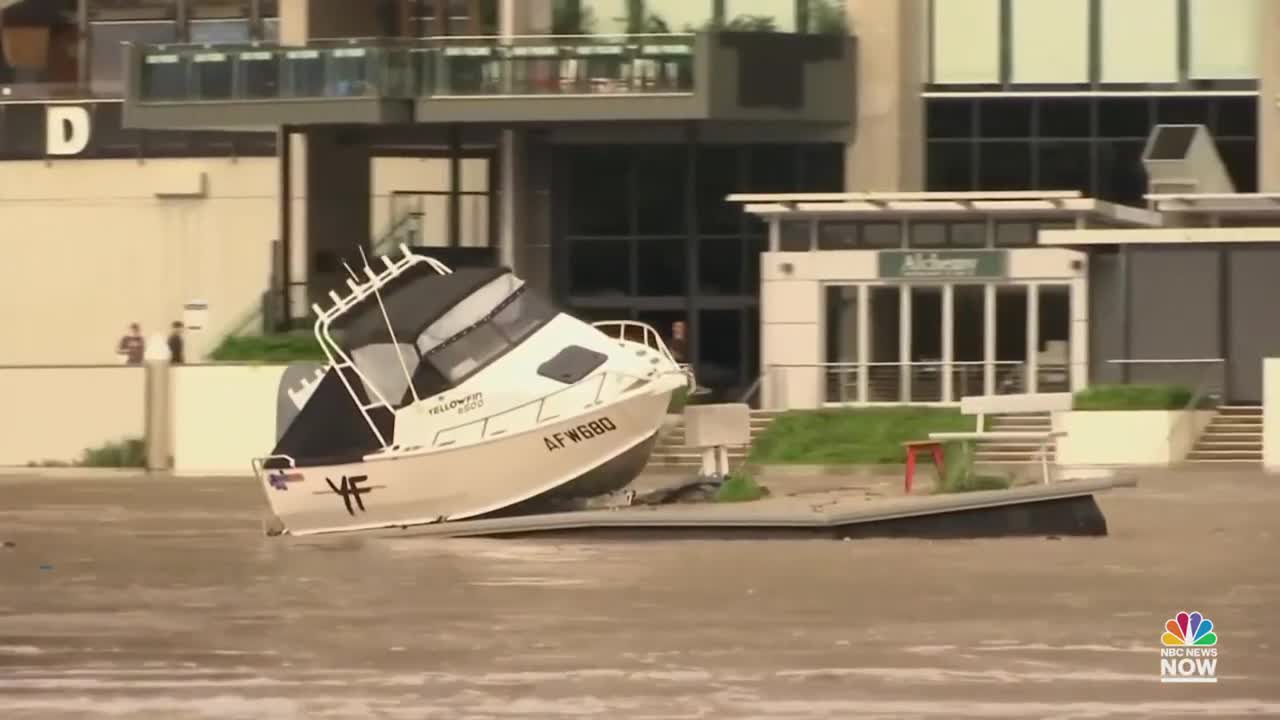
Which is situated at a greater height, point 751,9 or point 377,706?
point 751,9

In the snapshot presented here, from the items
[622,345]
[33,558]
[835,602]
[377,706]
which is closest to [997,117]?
[622,345]

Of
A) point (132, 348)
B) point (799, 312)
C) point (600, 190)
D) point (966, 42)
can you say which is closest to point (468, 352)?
point (799, 312)

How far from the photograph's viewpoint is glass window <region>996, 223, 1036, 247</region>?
1834 inches

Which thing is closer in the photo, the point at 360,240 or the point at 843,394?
the point at 843,394

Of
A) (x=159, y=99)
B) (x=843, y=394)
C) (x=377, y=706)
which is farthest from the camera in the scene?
(x=159, y=99)

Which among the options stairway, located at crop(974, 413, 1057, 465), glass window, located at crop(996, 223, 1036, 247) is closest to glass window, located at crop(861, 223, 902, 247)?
glass window, located at crop(996, 223, 1036, 247)

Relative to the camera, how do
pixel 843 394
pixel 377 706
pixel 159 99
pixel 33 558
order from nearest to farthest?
pixel 377 706 → pixel 33 558 → pixel 843 394 → pixel 159 99

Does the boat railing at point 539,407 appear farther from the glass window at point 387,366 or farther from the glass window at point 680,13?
the glass window at point 680,13

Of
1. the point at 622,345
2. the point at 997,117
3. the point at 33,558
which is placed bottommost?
the point at 33,558

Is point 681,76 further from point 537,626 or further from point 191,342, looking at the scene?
point 537,626

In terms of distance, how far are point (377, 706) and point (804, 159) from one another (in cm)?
3775

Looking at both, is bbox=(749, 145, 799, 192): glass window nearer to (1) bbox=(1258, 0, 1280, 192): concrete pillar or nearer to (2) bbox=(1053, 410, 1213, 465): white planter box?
(1) bbox=(1258, 0, 1280, 192): concrete pillar

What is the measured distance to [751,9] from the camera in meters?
51.8

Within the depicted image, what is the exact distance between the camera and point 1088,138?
5209 centimetres
